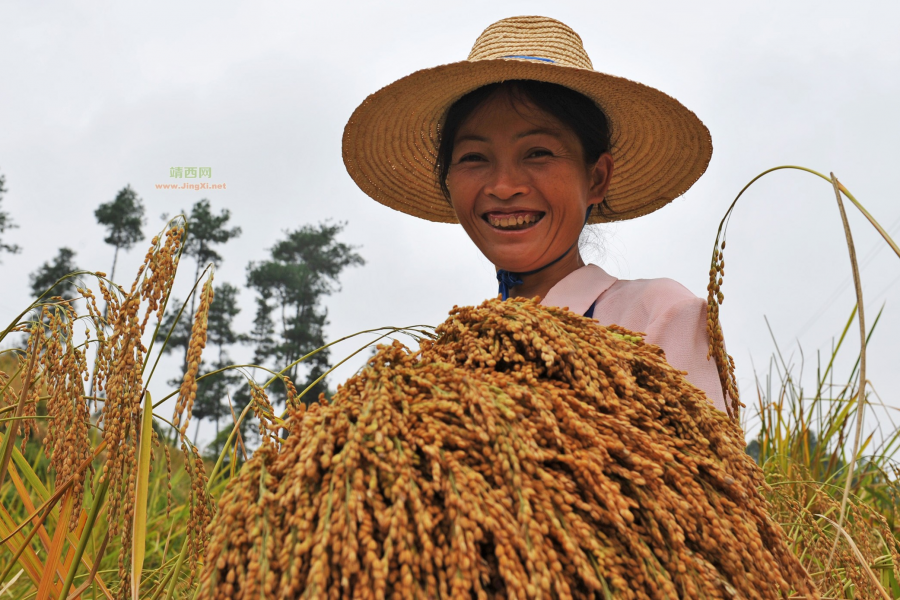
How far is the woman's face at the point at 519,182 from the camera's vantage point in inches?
98.7

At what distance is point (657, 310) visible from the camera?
6.77ft

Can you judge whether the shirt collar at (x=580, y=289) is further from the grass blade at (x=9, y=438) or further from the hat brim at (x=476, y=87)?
the grass blade at (x=9, y=438)

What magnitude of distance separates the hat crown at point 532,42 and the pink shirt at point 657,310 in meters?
0.85

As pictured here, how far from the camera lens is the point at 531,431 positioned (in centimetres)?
105

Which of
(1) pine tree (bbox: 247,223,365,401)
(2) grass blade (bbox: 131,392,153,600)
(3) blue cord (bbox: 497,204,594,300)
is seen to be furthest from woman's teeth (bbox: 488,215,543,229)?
(1) pine tree (bbox: 247,223,365,401)

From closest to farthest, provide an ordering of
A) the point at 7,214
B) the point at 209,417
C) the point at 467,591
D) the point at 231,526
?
1. the point at 467,591
2. the point at 231,526
3. the point at 209,417
4. the point at 7,214

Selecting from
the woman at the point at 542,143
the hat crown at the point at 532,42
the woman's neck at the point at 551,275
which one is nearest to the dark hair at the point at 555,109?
the woman at the point at 542,143

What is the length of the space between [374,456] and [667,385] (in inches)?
24.7

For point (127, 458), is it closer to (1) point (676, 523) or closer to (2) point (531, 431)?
(2) point (531, 431)

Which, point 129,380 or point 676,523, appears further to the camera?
point 129,380

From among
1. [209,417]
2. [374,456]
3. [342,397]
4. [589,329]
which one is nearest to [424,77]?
[589,329]

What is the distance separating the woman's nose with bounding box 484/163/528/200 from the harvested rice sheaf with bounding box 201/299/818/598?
129 centimetres

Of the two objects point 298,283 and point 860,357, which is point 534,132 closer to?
point 860,357

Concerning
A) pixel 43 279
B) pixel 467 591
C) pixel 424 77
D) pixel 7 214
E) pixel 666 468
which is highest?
pixel 7 214
